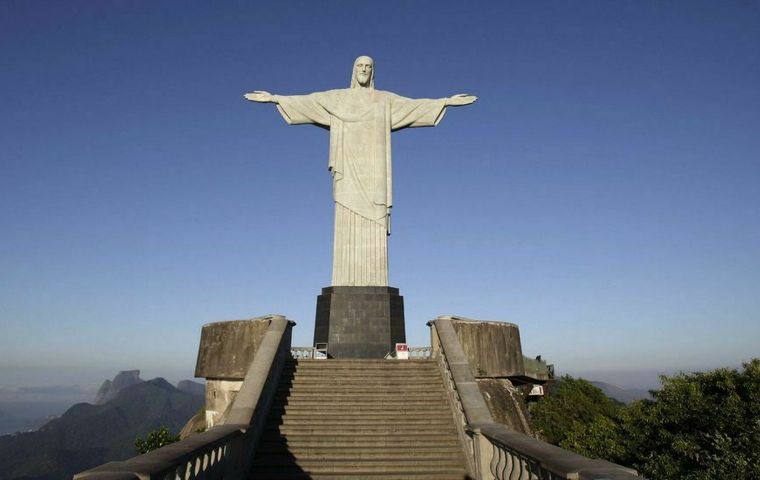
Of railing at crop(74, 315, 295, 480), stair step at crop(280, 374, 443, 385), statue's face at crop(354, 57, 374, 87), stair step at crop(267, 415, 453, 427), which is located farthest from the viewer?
statue's face at crop(354, 57, 374, 87)

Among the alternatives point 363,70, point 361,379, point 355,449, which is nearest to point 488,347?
point 361,379

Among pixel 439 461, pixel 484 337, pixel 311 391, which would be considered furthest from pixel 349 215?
pixel 439 461

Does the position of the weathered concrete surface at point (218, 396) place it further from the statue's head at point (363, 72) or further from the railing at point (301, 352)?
the statue's head at point (363, 72)

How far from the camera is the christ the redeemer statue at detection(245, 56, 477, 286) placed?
16.9 meters

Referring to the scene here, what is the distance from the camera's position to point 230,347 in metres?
13.7

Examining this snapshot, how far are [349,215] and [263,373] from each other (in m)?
7.63

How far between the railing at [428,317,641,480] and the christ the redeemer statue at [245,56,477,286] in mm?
4087

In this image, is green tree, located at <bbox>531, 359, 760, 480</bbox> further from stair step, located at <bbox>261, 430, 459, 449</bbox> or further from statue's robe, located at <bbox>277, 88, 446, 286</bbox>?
statue's robe, located at <bbox>277, 88, 446, 286</bbox>

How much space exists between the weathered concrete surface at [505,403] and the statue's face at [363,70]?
33.5ft

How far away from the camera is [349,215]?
17188mm

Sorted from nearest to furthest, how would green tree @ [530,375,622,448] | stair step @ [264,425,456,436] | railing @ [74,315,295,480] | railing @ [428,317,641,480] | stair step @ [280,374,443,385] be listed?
railing @ [74,315,295,480]
railing @ [428,317,641,480]
stair step @ [264,425,456,436]
stair step @ [280,374,443,385]
green tree @ [530,375,622,448]

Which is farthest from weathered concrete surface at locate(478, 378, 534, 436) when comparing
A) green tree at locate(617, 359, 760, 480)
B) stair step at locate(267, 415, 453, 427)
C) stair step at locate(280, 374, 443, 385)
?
stair step at locate(267, 415, 453, 427)

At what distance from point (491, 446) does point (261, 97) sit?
519 inches

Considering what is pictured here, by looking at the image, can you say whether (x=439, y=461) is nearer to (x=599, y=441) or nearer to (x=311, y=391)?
(x=311, y=391)
